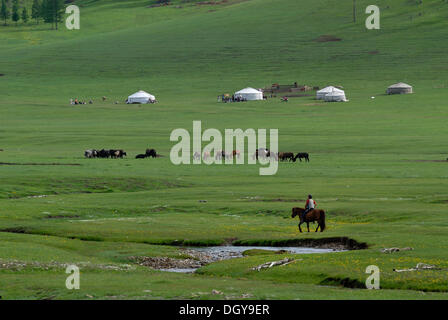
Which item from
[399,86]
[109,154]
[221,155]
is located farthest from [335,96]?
[109,154]

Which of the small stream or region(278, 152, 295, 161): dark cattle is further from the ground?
region(278, 152, 295, 161): dark cattle

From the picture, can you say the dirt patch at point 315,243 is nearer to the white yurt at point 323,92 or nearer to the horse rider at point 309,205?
the horse rider at point 309,205

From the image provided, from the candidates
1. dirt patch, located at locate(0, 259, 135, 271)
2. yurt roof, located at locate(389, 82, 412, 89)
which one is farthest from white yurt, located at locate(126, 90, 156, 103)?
dirt patch, located at locate(0, 259, 135, 271)

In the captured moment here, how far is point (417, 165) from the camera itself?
6912 cm

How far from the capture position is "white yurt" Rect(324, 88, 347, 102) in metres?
140

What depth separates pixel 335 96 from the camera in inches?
5512

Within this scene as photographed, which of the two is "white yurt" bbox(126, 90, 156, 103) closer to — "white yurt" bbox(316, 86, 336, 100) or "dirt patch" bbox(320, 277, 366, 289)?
"white yurt" bbox(316, 86, 336, 100)

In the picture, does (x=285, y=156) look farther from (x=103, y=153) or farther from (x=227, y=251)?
(x=227, y=251)

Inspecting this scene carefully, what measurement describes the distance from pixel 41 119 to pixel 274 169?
6468 centimetres

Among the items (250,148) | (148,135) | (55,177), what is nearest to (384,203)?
(55,177)

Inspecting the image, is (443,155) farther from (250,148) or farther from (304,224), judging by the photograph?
(304,224)

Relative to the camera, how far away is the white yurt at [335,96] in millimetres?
139625

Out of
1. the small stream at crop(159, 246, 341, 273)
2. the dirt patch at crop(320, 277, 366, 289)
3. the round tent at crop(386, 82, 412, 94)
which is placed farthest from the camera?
the round tent at crop(386, 82, 412, 94)
